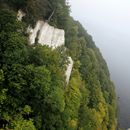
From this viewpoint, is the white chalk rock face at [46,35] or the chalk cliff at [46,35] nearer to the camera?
the chalk cliff at [46,35]

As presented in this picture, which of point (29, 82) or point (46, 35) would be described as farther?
point (46, 35)

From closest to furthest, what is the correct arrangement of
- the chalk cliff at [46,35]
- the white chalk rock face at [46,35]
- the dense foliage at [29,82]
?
the dense foliage at [29,82] < the chalk cliff at [46,35] < the white chalk rock face at [46,35]

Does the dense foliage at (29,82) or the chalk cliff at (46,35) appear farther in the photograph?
the chalk cliff at (46,35)

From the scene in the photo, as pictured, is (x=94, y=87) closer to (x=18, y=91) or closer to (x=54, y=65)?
(x=54, y=65)

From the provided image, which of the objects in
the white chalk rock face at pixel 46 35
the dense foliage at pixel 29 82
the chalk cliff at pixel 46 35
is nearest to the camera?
the dense foliage at pixel 29 82

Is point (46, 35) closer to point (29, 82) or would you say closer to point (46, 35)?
point (46, 35)

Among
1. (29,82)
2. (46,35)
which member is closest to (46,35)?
(46,35)

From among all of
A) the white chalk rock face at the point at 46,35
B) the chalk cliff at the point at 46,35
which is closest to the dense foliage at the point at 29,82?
the chalk cliff at the point at 46,35

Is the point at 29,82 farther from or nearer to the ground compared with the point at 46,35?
nearer to the ground

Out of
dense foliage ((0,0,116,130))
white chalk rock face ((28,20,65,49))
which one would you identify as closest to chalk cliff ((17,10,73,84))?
white chalk rock face ((28,20,65,49))

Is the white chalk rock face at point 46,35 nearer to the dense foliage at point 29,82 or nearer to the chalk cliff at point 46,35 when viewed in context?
the chalk cliff at point 46,35
